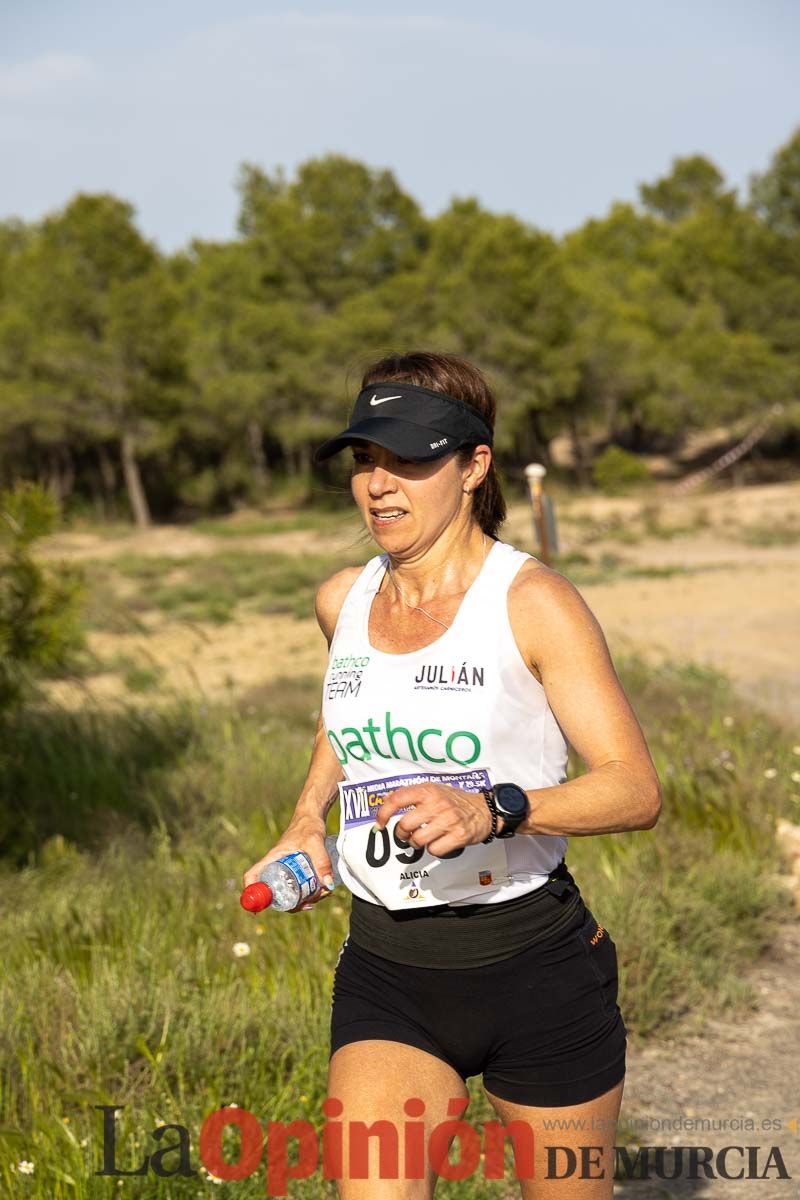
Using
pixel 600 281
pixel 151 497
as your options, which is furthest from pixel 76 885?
pixel 600 281

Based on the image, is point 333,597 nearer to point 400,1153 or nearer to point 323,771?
point 323,771

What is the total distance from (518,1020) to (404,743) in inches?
19.5

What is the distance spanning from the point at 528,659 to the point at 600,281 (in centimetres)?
4457

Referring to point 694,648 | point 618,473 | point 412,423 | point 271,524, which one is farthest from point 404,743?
point 618,473

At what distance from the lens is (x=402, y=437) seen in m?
2.34

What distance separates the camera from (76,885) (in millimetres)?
5090

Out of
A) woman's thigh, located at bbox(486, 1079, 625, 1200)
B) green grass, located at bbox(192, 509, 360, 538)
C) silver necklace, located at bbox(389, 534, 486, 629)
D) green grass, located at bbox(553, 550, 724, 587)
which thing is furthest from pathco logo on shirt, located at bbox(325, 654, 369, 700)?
green grass, located at bbox(192, 509, 360, 538)

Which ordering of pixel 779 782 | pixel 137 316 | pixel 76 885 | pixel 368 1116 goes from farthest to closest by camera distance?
1. pixel 137 316
2. pixel 779 782
3. pixel 76 885
4. pixel 368 1116

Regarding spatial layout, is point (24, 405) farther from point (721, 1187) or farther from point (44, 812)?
point (721, 1187)

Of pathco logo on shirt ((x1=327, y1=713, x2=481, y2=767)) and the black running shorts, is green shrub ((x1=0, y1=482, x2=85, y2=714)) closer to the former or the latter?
pathco logo on shirt ((x1=327, y1=713, x2=481, y2=767))

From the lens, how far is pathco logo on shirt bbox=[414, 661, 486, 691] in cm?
224

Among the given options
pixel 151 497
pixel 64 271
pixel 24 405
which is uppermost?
pixel 64 271

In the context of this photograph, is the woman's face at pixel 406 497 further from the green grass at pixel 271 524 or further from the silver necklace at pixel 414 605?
the green grass at pixel 271 524

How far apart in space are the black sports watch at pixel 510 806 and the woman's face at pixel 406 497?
0.58 m
